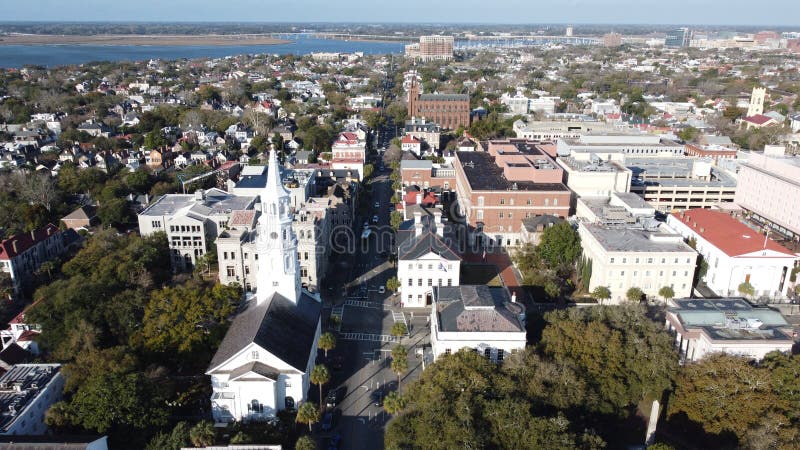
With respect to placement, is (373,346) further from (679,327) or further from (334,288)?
(679,327)

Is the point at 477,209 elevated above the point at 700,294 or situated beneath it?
elevated above

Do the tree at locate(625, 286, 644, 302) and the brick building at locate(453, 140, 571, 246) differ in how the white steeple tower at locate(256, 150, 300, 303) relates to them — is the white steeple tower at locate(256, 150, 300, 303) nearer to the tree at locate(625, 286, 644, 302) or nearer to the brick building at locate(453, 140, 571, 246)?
the tree at locate(625, 286, 644, 302)

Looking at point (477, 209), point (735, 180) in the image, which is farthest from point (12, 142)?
point (735, 180)

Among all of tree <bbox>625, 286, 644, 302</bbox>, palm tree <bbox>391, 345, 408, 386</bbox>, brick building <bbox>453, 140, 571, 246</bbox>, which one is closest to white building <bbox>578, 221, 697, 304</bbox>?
tree <bbox>625, 286, 644, 302</bbox>

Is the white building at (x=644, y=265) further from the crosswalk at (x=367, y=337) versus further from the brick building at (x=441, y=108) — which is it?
the brick building at (x=441, y=108)

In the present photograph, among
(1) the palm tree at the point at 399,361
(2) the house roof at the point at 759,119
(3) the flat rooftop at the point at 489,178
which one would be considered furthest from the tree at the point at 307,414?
(2) the house roof at the point at 759,119
